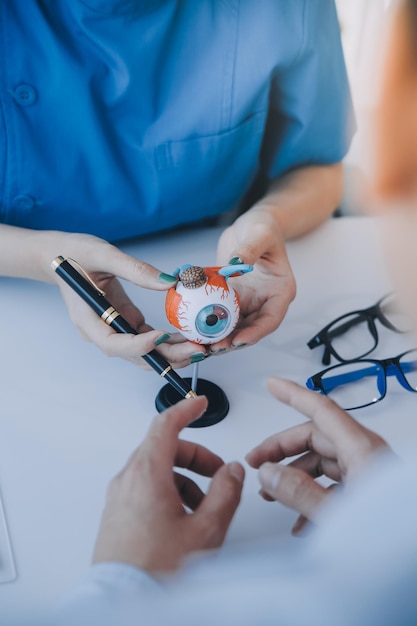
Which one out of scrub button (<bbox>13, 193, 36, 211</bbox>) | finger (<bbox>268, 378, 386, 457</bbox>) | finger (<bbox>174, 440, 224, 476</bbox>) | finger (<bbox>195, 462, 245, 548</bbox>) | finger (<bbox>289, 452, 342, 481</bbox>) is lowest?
finger (<bbox>289, 452, 342, 481</bbox>)

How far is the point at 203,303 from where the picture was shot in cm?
77

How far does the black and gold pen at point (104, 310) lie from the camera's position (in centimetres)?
81

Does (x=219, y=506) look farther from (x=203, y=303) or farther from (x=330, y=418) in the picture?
(x=203, y=303)

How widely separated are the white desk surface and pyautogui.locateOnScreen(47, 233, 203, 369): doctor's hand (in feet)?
0.16

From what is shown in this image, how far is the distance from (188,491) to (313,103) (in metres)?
0.71

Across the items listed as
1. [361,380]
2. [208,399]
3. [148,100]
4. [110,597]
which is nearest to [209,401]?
[208,399]

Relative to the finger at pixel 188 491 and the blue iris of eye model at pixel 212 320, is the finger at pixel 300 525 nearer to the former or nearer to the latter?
the finger at pixel 188 491

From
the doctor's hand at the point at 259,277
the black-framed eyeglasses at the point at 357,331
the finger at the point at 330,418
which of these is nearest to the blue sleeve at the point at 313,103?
the doctor's hand at the point at 259,277

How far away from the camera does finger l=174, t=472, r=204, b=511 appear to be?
0.66 m

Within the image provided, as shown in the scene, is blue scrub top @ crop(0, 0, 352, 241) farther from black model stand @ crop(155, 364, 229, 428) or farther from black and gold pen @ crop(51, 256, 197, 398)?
black model stand @ crop(155, 364, 229, 428)

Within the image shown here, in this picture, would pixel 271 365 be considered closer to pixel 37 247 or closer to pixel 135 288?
pixel 135 288

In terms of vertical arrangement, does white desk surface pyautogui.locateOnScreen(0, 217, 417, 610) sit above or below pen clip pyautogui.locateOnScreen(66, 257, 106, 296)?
below

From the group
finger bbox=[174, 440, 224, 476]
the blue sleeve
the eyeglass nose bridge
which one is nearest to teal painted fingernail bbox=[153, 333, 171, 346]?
finger bbox=[174, 440, 224, 476]

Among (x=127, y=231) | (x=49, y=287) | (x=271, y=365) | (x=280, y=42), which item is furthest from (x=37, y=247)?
(x=280, y=42)
